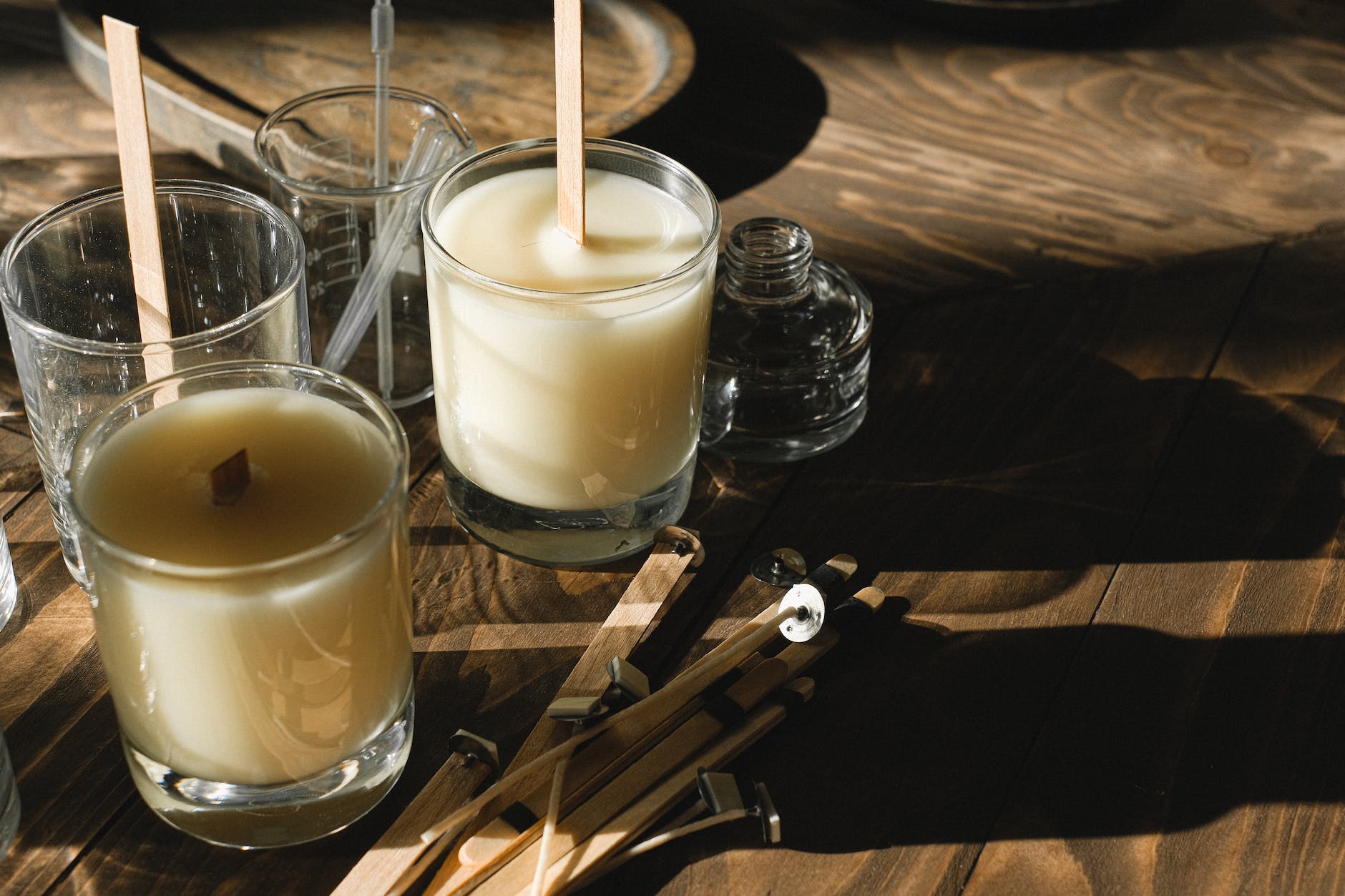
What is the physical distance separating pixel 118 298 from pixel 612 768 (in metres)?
0.32

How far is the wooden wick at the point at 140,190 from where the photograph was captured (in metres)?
0.50

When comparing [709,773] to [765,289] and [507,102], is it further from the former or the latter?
[507,102]

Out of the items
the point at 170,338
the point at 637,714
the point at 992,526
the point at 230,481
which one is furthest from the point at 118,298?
the point at 992,526

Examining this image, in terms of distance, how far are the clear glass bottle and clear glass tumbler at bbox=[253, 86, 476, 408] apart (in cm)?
17

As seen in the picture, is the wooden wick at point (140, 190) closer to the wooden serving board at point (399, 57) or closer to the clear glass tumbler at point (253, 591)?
the clear glass tumbler at point (253, 591)

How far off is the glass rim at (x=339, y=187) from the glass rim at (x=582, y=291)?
0.03 m

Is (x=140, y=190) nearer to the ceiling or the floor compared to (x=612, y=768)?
nearer to the ceiling

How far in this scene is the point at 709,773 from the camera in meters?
0.56

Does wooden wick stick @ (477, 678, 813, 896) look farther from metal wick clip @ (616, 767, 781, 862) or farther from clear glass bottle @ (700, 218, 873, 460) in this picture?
clear glass bottle @ (700, 218, 873, 460)

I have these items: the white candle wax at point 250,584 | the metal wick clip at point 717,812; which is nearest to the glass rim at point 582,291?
the white candle wax at point 250,584

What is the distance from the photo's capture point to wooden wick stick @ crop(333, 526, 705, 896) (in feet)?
1.74

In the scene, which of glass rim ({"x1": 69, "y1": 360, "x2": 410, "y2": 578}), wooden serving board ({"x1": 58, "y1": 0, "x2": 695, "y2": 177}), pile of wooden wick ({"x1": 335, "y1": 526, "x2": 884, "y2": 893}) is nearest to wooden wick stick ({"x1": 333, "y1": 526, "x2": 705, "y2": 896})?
pile of wooden wick ({"x1": 335, "y1": 526, "x2": 884, "y2": 893})

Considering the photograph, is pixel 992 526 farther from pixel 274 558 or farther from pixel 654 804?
pixel 274 558

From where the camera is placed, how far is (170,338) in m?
0.57
